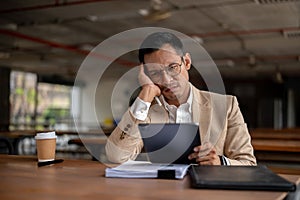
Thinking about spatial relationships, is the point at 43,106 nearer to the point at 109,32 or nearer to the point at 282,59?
the point at 109,32

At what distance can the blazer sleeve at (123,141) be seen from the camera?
5.05 feet

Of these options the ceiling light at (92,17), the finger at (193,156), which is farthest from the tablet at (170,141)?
→ the ceiling light at (92,17)

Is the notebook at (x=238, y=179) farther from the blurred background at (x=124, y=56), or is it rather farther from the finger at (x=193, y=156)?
the blurred background at (x=124, y=56)

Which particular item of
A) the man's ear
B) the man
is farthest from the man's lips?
the man's ear

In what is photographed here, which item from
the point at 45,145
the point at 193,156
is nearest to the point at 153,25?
the point at 45,145

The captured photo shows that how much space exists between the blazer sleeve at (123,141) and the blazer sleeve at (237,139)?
389mm

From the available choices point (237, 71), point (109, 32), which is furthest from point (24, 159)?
point (237, 71)

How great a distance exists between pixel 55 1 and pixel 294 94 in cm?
1200

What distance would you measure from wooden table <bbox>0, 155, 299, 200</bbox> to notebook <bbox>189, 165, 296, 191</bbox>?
0.07 feet

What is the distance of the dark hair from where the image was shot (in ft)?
5.52

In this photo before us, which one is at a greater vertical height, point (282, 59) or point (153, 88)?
point (282, 59)

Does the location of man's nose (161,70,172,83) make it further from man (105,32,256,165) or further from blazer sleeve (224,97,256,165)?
blazer sleeve (224,97,256,165)

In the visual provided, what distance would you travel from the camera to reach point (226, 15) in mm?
6555

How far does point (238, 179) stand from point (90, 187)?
15.2 inches
